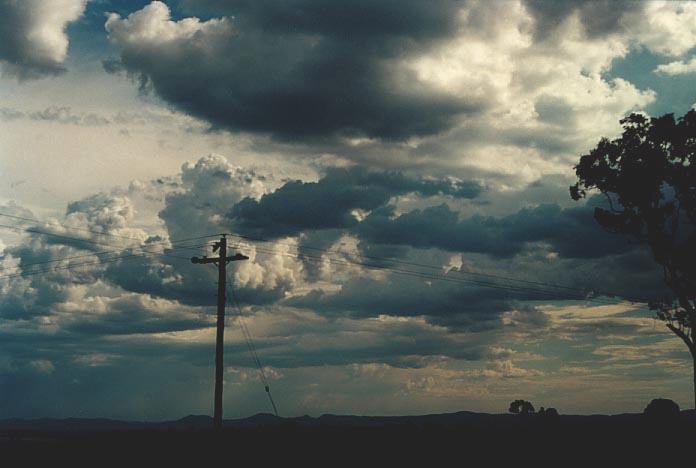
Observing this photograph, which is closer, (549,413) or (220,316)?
(220,316)

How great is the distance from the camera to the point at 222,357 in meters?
40.6

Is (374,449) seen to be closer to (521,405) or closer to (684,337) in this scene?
(684,337)

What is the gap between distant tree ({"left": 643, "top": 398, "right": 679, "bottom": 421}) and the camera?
60.2 meters

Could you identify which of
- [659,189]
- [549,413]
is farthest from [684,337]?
[549,413]

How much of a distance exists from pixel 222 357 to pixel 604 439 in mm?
21080

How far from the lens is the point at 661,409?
61.8 meters

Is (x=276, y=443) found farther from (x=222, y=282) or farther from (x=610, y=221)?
(x=610, y=221)

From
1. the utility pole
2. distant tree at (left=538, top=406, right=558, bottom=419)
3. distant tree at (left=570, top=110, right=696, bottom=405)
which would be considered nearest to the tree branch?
distant tree at (left=570, top=110, right=696, bottom=405)

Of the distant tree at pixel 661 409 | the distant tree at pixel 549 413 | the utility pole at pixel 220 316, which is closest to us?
the utility pole at pixel 220 316

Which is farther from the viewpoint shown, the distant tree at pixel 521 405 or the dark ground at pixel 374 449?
the distant tree at pixel 521 405

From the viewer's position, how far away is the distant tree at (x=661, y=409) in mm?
60162

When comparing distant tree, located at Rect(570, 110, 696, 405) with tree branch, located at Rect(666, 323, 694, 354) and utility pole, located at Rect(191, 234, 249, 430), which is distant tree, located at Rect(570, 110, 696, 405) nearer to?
tree branch, located at Rect(666, 323, 694, 354)

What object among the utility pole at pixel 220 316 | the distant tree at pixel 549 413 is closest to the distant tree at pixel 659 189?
the utility pole at pixel 220 316

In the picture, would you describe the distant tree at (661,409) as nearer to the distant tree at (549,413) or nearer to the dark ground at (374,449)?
the dark ground at (374,449)
